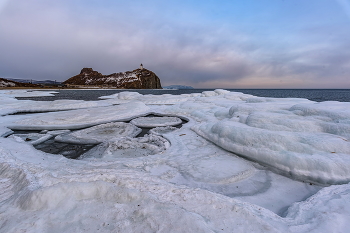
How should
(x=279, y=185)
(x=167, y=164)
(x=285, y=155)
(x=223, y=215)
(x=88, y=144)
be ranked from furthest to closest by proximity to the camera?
(x=88, y=144), (x=167, y=164), (x=285, y=155), (x=279, y=185), (x=223, y=215)

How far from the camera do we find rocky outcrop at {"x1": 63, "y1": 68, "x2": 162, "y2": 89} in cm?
12660

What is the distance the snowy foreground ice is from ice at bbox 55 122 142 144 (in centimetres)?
4

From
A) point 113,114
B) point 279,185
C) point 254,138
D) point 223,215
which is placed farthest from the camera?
point 113,114

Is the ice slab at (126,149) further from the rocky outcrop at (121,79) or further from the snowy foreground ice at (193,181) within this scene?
the rocky outcrop at (121,79)

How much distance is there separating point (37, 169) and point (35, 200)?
1.62 metres

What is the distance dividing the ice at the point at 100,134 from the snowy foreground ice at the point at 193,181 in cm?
4

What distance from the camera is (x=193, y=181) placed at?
387 centimetres

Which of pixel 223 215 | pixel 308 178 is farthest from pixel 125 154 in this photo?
pixel 308 178

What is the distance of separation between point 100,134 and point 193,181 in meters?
5.33

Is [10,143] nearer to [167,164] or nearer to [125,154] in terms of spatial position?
[125,154]

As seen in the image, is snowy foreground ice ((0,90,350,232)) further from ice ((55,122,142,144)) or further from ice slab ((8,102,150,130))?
ice slab ((8,102,150,130))

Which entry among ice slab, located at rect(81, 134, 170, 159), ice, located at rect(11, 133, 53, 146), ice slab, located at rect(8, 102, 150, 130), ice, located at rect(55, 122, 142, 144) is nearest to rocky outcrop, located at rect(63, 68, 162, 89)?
ice slab, located at rect(8, 102, 150, 130)

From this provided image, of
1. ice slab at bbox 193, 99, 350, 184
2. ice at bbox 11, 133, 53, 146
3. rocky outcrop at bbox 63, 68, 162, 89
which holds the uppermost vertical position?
rocky outcrop at bbox 63, 68, 162, 89

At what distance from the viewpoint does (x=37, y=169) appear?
3.80m
